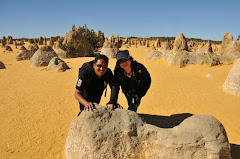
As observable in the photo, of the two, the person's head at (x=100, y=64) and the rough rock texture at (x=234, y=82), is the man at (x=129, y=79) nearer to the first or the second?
the person's head at (x=100, y=64)

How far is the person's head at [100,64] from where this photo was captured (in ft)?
9.62

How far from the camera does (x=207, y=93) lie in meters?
7.20

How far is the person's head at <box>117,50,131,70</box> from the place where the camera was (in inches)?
117

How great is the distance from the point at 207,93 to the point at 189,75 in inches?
123

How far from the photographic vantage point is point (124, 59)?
3.02 meters

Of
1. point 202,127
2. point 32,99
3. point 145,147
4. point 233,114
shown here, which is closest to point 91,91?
point 145,147

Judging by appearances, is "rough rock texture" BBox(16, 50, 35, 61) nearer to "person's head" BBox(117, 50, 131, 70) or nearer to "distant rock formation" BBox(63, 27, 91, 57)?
"distant rock formation" BBox(63, 27, 91, 57)

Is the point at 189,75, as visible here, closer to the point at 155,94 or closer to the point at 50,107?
the point at 155,94

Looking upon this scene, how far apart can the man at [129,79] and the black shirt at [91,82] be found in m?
0.19

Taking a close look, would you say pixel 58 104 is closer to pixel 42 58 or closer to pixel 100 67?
pixel 100 67

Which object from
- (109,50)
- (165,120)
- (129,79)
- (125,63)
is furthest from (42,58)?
(125,63)

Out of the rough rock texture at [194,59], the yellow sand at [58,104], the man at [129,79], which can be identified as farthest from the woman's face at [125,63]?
the rough rock texture at [194,59]

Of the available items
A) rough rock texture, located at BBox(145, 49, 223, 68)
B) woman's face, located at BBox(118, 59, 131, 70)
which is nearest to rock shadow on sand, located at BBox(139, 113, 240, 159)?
woman's face, located at BBox(118, 59, 131, 70)

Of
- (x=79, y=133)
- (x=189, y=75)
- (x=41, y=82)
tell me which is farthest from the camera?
(x=189, y=75)
